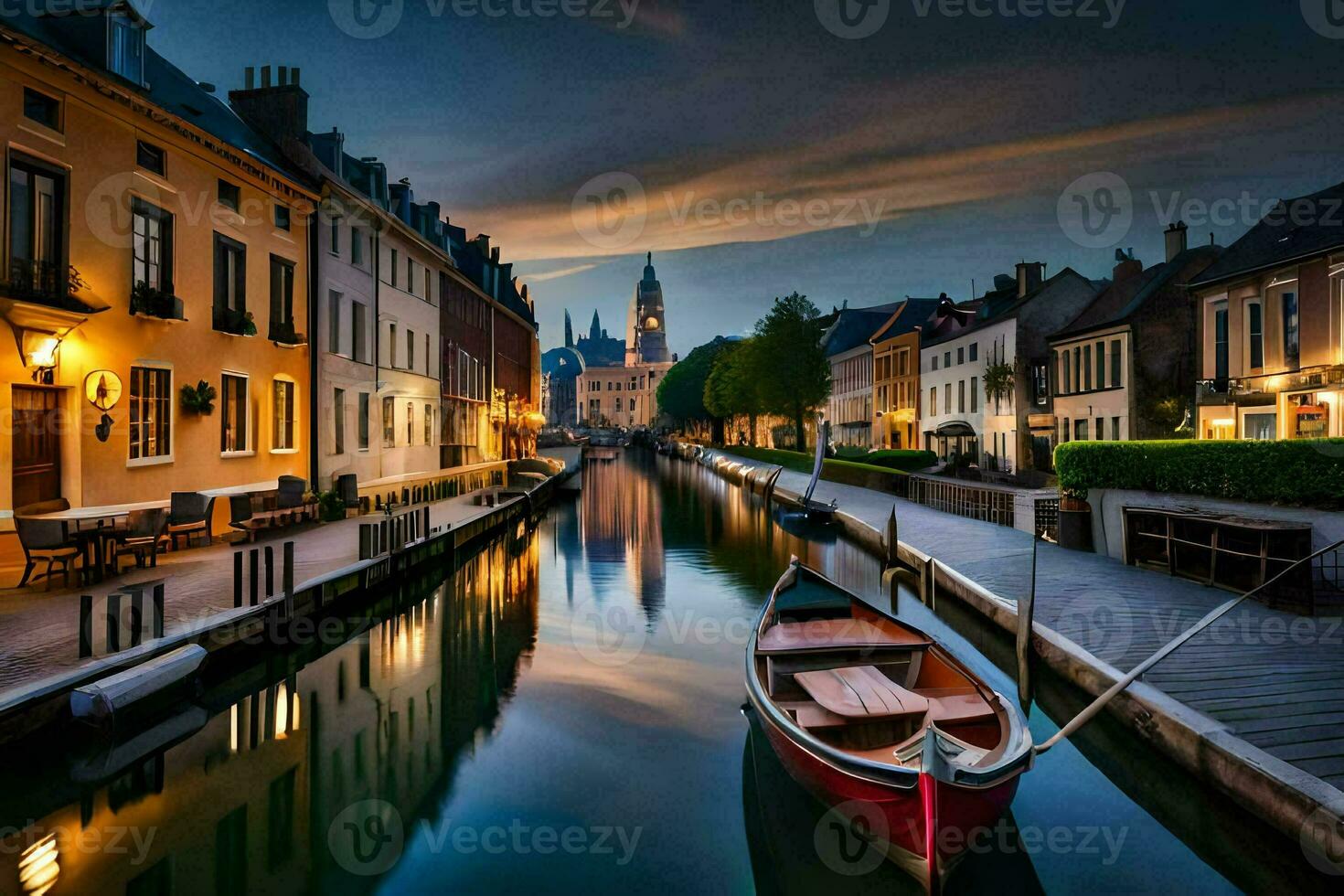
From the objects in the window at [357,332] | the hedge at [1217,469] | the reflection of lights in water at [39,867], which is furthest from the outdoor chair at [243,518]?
the hedge at [1217,469]

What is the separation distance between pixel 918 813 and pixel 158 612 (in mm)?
8987

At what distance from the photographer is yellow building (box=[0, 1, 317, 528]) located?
1270 centimetres

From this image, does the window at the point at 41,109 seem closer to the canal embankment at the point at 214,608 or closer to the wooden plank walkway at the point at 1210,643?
the canal embankment at the point at 214,608

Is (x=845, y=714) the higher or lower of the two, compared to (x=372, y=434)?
lower

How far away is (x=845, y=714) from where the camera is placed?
7066mm

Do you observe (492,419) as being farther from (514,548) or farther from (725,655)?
(725,655)

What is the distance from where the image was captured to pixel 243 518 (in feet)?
58.9

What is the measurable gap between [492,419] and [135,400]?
3309 centimetres

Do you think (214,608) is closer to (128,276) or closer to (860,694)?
(128,276)

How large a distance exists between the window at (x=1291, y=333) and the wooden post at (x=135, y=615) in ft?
91.7

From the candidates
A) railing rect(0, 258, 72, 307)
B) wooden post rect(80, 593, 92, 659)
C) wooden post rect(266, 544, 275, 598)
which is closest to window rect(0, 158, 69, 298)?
railing rect(0, 258, 72, 307)

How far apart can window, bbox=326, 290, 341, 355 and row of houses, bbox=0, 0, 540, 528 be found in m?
0.10

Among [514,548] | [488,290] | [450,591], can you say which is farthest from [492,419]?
[450,591]

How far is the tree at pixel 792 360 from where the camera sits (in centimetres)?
5559
